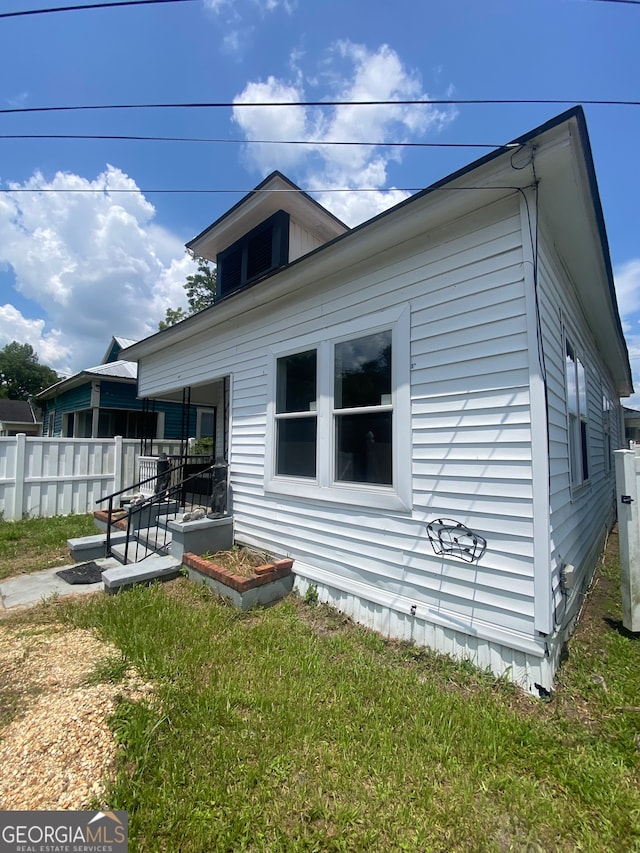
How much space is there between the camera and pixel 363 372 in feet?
11.9

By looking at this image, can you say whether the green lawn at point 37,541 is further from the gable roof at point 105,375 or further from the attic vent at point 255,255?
the gable roof at point 105,375

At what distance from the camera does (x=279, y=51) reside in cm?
408

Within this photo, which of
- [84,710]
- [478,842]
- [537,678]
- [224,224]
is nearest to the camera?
[478,842]

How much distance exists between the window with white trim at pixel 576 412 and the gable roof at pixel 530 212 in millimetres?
853

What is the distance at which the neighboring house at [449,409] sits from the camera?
2.52m

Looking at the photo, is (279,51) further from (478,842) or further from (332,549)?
(478,842)

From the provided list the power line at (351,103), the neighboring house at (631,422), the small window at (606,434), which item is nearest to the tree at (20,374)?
the power line at (351,103)

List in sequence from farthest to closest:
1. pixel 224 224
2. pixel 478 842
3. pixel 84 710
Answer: pixel 224 224, pixel 84 710, pixel 478 842

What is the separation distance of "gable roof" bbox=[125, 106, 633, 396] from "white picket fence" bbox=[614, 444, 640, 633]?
198 cm

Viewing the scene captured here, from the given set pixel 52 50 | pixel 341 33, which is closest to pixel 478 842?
pixel 341 33

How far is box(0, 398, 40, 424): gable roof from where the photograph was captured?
28203mm

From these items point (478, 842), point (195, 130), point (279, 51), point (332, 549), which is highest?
point (279, 51)

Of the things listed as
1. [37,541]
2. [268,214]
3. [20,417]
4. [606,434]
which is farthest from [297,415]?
[20,417]

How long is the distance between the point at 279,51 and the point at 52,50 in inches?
93.7
